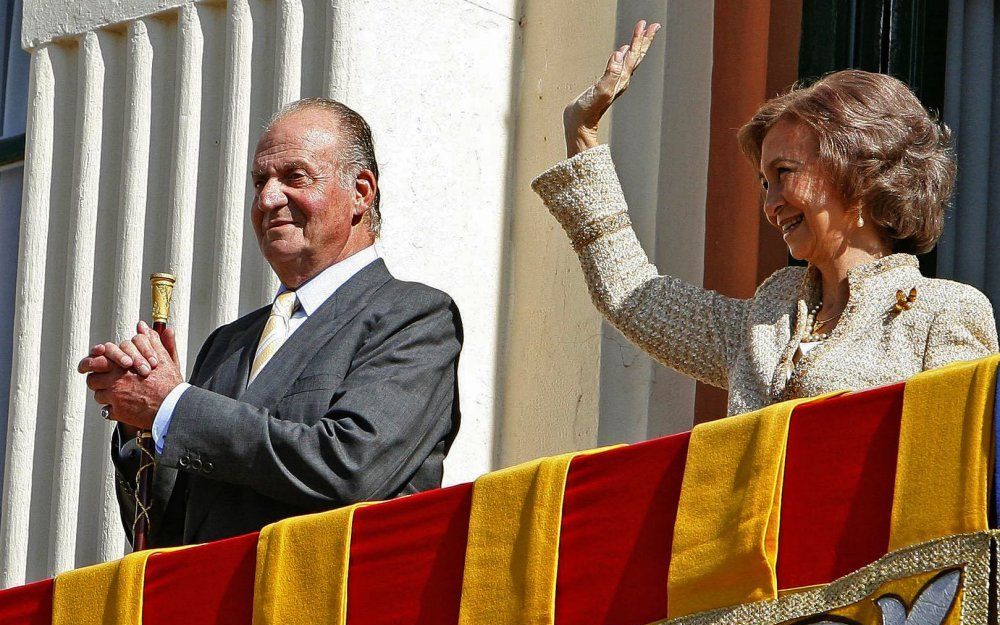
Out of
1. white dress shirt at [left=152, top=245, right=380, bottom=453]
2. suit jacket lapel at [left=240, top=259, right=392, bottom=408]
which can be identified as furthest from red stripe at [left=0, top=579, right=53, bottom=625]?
white dress shirt at [left=152, top=245, right=380, bottom=453]

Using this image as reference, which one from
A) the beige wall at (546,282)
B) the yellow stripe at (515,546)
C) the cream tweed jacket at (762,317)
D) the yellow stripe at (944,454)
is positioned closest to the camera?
the yellow stripe at (944,454)

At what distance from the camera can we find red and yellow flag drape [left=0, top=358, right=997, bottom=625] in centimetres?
248

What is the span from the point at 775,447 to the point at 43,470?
2.96 metres

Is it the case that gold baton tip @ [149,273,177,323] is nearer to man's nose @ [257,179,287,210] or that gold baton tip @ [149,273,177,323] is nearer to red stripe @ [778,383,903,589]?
man's nose @ [257,179,287,210]

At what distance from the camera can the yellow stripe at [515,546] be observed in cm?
283

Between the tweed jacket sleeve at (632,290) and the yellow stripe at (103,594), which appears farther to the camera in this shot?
the tweed jacket sleeve at (632,290)

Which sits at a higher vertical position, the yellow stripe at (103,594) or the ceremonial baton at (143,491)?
the ceremonial baton at (143,491)

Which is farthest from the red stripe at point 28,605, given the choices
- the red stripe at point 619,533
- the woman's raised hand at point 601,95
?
the woman's raised hand at point 601,95

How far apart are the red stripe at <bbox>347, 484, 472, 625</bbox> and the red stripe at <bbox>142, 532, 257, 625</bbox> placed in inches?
9.1

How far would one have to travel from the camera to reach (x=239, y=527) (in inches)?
138

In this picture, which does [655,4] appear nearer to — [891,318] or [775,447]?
[891,318]

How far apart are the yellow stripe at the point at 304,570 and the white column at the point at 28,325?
2.10m

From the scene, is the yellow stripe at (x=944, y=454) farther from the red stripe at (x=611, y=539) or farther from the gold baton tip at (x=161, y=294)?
the gold baton tip at (x=161, y=294)

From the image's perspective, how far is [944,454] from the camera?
96.5 inches
